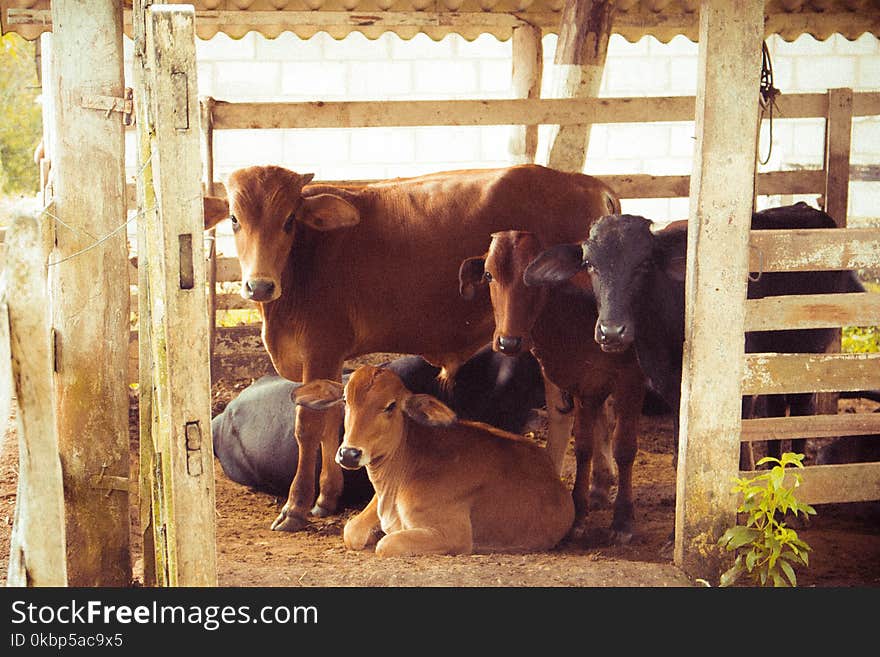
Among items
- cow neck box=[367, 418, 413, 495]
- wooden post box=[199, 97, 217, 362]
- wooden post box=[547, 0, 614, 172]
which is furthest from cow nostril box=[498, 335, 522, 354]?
wooden post box=[547, 0, 614, 172]

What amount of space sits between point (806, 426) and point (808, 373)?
11.2 inches

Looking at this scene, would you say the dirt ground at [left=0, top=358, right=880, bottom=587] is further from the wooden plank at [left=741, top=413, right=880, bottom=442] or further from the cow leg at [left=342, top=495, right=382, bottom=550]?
the wooden plank at [left=741, top=413, right=880, bottom=442]

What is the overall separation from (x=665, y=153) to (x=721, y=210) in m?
8.48

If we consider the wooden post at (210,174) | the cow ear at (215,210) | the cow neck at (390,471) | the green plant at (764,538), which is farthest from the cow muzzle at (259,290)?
the green plant at (764,538)

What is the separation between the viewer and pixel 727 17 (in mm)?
4914

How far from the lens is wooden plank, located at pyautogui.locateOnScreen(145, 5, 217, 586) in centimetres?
406

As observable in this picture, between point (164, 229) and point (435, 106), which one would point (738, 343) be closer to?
point (164, 229)

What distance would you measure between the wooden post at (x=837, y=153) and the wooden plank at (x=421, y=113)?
1455 mm

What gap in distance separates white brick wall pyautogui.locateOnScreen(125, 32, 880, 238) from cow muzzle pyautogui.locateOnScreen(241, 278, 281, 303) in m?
6.32

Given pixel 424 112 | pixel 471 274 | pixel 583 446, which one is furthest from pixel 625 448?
pixel 424 112

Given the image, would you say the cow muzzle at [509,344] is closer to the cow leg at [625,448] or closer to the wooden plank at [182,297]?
the cow leg at [625,448]

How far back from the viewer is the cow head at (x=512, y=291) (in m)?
6.20

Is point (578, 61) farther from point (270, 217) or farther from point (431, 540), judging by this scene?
point (431, 540)
